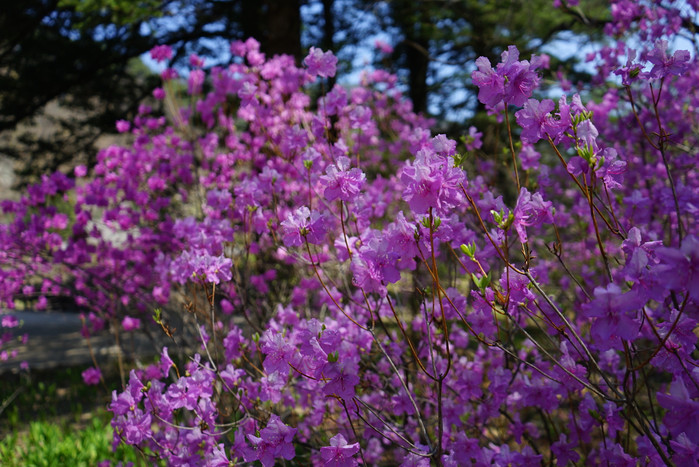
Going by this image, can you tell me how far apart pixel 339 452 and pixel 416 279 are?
0.80 metres

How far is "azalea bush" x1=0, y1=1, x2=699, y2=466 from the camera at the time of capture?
1.46 metres

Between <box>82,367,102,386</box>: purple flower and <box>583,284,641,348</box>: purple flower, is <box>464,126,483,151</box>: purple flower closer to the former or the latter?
<box>583,284,641,348</box>: purple flower

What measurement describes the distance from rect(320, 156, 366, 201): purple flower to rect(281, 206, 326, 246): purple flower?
113 mm

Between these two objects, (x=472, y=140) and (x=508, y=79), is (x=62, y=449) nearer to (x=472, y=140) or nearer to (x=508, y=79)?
(x=472, y=140)

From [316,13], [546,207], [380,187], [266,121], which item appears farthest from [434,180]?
[316,13]

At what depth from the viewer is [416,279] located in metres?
2.03

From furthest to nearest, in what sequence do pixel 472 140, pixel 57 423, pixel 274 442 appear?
pixel 57 423, pixel 472 140, pixel 274 442

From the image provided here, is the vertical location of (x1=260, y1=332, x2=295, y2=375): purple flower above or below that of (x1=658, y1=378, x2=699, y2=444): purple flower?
below

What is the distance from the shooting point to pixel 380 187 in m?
4.09

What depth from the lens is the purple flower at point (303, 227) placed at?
1699 mm

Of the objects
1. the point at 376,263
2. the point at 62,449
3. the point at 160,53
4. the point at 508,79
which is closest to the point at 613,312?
the point at 376,263

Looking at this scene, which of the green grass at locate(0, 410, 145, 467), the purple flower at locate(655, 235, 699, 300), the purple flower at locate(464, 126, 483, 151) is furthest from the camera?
the green grass at locate(0, 410, 145, 467)

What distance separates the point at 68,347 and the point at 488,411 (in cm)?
893

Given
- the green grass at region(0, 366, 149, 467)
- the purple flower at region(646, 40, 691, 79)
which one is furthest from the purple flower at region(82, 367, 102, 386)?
the purple flower at region(646, 40, 691, 79)
